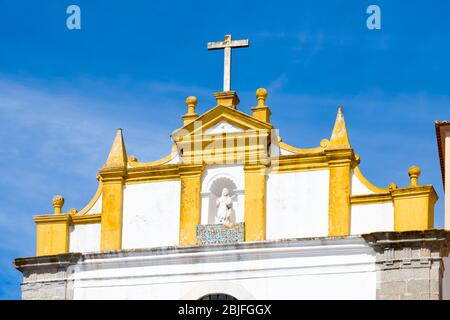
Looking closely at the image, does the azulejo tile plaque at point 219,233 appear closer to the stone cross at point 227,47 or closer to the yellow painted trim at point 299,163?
the yellow painted trim at point 299,163

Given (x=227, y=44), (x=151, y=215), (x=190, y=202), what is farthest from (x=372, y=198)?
(x=227, y=44)

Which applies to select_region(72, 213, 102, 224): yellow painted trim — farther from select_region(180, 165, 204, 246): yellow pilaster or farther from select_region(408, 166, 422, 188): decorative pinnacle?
select_region(408, 166, 422, 188): decorative pinnacle

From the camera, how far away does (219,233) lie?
43844mm

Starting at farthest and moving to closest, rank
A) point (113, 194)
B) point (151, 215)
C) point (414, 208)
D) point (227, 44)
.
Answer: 1. point (227, 44)
2. point (113, 194)
3. point (151, 215)
4. point (414, 208)

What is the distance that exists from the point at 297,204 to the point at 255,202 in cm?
99

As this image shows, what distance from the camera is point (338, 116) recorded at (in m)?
43.9

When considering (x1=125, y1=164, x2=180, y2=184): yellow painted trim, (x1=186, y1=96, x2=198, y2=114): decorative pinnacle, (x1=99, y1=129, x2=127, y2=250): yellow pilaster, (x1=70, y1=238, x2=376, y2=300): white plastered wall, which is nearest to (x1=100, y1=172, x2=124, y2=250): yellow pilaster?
(x1=99, y1=129, x2=127, y2=250): yellow pilaster

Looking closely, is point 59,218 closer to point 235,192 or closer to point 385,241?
point 235,192

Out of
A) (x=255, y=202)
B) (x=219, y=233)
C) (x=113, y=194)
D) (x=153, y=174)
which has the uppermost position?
(x=153, y=174)

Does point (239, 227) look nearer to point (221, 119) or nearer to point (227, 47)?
point (221, 119)

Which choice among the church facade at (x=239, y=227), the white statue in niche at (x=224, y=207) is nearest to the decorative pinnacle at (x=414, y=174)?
the church facade at (x=239, y=227)

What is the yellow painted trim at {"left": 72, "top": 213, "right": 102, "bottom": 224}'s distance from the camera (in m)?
45.0

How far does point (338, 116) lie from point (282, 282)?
410 centimetres

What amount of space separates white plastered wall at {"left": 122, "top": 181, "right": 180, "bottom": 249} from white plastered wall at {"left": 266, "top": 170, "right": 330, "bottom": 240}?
7.54 feet
